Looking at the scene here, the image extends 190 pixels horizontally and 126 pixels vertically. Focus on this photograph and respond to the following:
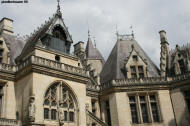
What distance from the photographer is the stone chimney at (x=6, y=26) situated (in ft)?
91.0

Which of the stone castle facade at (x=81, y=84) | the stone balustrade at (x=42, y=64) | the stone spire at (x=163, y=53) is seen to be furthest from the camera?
the stone spire at (x=163, y=53)

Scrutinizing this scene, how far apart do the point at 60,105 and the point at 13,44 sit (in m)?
9.14

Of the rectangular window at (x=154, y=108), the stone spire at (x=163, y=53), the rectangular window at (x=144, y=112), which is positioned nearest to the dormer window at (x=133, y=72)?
the rectangular window at (x=154, y=108)

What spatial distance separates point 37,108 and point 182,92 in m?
15.0

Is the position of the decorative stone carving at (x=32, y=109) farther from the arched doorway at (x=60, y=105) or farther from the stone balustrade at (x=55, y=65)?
the stone balustrade at (x=55, y=65)

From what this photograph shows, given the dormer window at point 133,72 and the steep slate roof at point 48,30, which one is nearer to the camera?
the steep slate roof at point 48,30

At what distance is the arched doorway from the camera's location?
20530mm

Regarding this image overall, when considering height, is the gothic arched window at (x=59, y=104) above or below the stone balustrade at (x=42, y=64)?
below

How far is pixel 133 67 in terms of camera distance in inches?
1122

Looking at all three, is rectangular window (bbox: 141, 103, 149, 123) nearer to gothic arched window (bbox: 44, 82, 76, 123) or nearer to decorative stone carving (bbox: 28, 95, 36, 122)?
gothic arched window (bbox: 44, 82, 76, 123)

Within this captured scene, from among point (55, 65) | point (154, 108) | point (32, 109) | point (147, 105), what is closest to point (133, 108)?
point (147, 105)

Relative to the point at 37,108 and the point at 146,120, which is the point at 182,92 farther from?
the point at 37,108

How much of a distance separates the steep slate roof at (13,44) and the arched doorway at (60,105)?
551cm

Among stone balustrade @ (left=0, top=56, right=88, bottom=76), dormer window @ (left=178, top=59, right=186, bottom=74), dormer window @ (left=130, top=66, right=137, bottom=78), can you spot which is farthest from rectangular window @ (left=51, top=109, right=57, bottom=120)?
dormer window @ (left=178, top=59, right=186, bottom=74)
